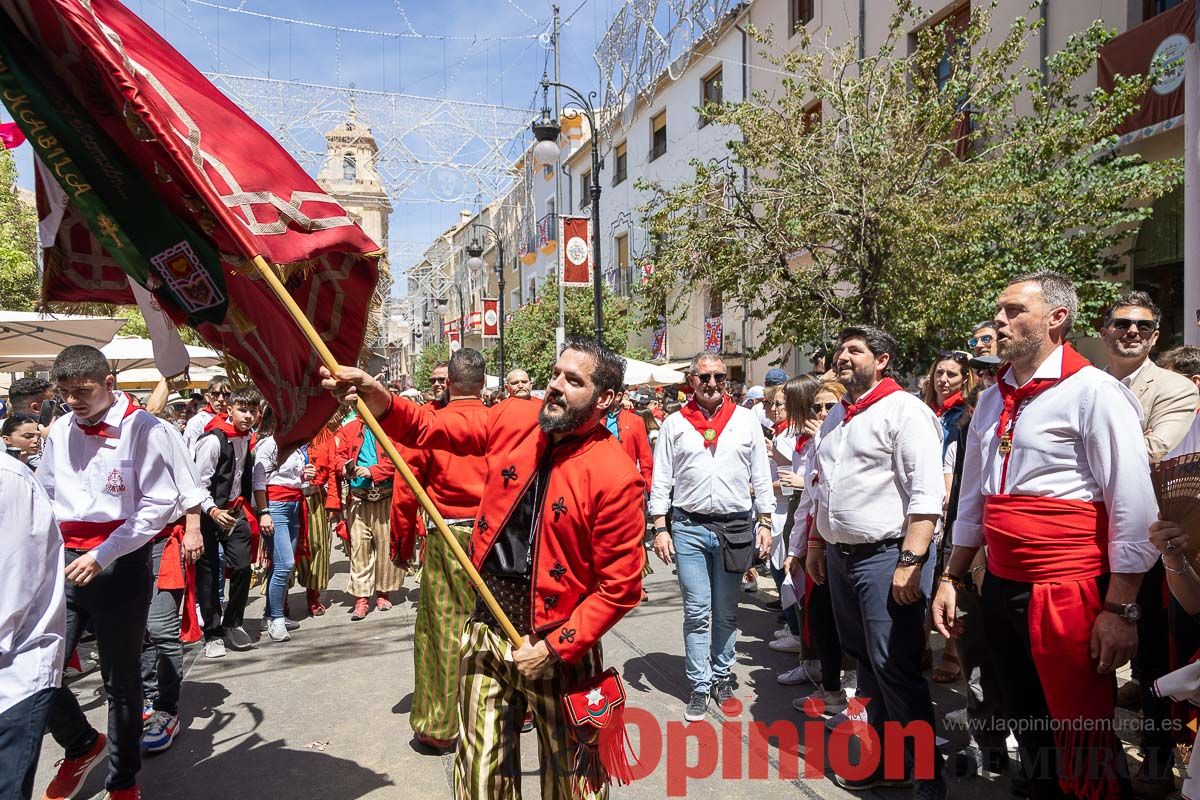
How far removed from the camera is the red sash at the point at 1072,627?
2.73m

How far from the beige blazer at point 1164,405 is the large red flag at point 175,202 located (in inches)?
169

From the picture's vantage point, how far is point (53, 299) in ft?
9.93

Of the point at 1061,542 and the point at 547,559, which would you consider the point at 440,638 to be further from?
the point at 1061,542

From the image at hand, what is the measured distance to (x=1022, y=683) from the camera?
3.06 meters

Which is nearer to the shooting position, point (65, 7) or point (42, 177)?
point (65, 7)

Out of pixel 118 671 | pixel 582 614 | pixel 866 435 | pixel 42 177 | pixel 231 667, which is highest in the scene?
pixel 42 177

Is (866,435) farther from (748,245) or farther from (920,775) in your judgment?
(748,245)

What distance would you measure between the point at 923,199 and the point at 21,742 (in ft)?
33.9

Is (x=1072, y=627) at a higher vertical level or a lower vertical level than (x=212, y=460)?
lower

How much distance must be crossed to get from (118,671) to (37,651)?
1406 millimetres

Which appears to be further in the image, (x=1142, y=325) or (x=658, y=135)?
(x=658, y=135)

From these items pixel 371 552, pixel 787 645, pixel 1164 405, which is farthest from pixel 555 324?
pixel 1164 405

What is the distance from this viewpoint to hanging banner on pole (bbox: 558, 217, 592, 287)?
1561 cm

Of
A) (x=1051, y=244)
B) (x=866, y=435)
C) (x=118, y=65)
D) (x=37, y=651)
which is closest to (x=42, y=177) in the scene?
(x=118, y=65)
